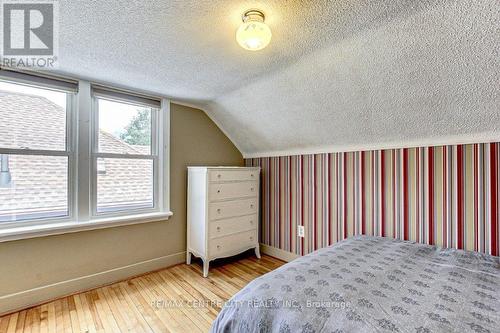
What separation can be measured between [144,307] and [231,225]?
3.73 ft

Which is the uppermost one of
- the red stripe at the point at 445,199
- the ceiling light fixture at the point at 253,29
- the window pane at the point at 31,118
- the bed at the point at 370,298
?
the ceiling light fixture at the point at 253,29

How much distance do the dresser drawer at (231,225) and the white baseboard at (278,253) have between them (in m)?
0.42

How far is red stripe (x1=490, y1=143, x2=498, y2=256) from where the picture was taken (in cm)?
172

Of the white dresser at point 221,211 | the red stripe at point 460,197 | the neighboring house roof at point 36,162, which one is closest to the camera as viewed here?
the red stripe at point 460,197

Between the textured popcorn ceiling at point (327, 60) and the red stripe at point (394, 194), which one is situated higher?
the textured popcorn ceiling at point (327, 60)

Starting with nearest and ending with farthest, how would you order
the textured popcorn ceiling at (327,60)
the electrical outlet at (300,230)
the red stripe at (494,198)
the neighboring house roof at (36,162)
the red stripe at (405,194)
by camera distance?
1. the textured popcorn ceiling at (327,60)
2. the red stripe at (494,198)
3. the neighboring house roof at (36,162)
4. the red stripe at (405,194)
5. the electrical outlet at (300,230)

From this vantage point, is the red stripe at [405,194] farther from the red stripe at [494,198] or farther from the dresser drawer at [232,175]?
the dresser drawer at [232,175]

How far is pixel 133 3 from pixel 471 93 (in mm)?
2104

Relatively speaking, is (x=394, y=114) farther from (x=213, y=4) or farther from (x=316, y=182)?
(x=213, y=4)

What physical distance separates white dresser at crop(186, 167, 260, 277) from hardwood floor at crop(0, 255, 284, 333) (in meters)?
0.27

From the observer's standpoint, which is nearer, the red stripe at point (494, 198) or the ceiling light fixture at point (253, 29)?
the ceiling light fixture at point (253, 29)

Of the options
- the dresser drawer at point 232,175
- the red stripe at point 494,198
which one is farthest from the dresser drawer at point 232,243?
the red stripe at point 494,198

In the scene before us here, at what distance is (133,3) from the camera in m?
1.24

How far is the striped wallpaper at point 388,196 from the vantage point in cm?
179
